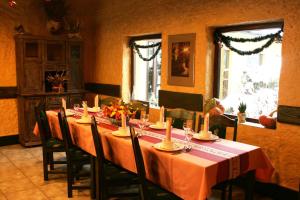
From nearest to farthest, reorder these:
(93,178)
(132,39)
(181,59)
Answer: (93,178) < (181,59) < (132,39)

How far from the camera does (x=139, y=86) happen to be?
18.2ft

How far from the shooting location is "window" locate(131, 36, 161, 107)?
5199 millimetres

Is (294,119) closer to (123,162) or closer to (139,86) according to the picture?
(123,162)

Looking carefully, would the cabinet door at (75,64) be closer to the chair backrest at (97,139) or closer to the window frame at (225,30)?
the window frame at (225,30)

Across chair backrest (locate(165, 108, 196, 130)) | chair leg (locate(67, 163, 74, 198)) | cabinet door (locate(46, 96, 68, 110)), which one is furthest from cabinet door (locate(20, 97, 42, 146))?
chair backrest (locate(165, 108, 196, 130))

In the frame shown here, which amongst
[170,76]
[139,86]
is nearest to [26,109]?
[139,86]

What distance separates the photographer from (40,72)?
5105mm

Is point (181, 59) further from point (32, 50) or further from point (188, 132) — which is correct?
point (32, 50)

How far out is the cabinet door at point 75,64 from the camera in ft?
18.0

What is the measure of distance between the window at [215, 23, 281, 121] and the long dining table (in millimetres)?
1203

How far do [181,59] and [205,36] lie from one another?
0.53m

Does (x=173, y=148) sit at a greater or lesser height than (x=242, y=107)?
lesser

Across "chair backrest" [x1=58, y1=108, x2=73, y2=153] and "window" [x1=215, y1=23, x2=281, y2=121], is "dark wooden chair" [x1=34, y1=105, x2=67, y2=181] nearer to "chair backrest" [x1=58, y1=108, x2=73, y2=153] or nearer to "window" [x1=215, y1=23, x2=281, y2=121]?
"chair backrest" [x1=58, y1=108, x2=73, y2=153]

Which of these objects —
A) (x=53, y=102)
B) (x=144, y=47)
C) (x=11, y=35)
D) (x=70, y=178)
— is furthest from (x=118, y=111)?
(x=11, y=35)
